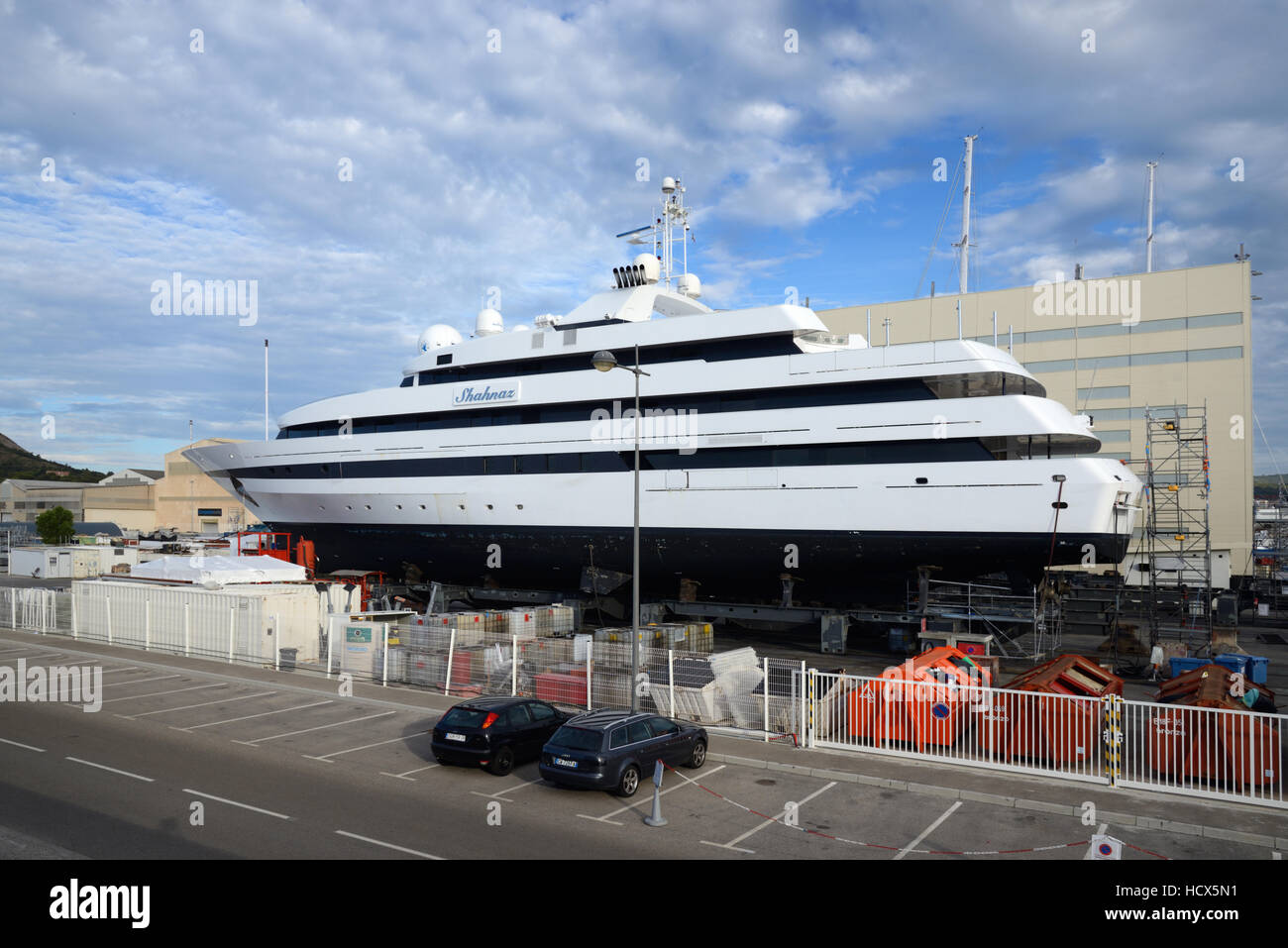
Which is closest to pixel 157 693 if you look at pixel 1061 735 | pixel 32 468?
pixel 1061 735

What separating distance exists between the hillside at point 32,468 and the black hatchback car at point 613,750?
6349 inches

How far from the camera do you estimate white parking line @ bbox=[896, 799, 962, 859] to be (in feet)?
27.0

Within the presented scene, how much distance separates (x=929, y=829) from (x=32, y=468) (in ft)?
638

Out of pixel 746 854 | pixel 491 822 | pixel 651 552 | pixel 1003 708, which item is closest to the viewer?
pixel 746 854

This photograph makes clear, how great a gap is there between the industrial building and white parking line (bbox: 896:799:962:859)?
2583 centimetres

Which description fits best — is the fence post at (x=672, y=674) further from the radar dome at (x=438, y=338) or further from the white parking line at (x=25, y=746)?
the radar dome at (x=438, y=338)

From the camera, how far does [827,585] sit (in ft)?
75.8

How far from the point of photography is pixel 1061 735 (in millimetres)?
10945

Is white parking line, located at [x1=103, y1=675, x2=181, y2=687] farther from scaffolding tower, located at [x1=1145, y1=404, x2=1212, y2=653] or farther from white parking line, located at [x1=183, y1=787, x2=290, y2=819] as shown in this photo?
scaffolding tower, located at [x1=1145, y1=404, x2=1212, y2=653]

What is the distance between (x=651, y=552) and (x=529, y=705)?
1315 centimetres

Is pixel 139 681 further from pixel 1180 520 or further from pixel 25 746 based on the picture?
pixel 1180 520

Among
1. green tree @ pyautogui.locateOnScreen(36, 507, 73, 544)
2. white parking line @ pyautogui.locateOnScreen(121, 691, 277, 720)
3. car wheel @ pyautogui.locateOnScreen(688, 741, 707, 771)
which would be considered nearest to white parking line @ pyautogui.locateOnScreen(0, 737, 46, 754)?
white parking line @ pyautogui.locateOnScreen(121, 691, 277, 720)
